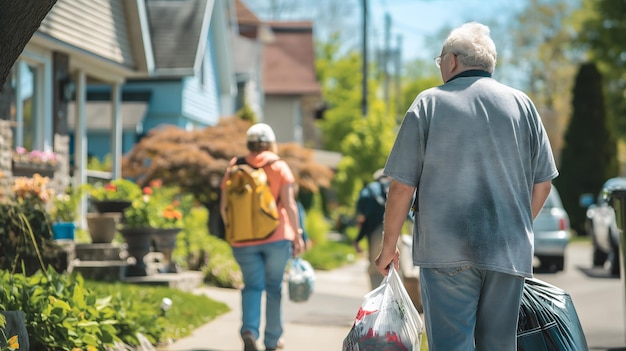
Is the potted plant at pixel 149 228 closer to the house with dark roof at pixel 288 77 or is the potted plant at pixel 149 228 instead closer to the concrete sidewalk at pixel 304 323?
the concrete sidewalk at pixel 304 323

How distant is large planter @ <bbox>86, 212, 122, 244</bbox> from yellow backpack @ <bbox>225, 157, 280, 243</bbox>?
4.79 metres

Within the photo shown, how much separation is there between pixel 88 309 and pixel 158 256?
6488mm

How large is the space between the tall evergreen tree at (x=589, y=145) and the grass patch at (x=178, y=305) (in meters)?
25.6

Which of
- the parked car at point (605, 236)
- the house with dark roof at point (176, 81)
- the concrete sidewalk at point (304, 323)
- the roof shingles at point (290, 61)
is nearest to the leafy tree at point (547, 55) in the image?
the roof shingles at point (290, 61)

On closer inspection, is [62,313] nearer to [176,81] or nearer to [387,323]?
[387,323]

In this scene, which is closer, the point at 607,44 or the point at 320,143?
the point at 607,44

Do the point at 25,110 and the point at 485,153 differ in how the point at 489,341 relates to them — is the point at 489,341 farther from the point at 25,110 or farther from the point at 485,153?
the point at 25,110

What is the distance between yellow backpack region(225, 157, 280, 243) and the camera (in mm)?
7852

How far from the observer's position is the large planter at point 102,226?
40.7 ft

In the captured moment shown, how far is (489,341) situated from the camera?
14.9 feet

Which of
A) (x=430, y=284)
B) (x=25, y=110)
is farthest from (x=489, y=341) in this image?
(x=25, y=110)

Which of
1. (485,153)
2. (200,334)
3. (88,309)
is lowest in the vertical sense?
(200,334)

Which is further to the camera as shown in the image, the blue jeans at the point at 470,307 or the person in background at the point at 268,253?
the person in background at the point at 268,253

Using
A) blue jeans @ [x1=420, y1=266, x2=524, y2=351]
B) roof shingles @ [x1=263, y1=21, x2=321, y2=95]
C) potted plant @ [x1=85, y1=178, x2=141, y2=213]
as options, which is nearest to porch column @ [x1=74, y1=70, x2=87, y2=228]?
potted plant @ [x1=85, y1=178, x2=141, y2=213]
